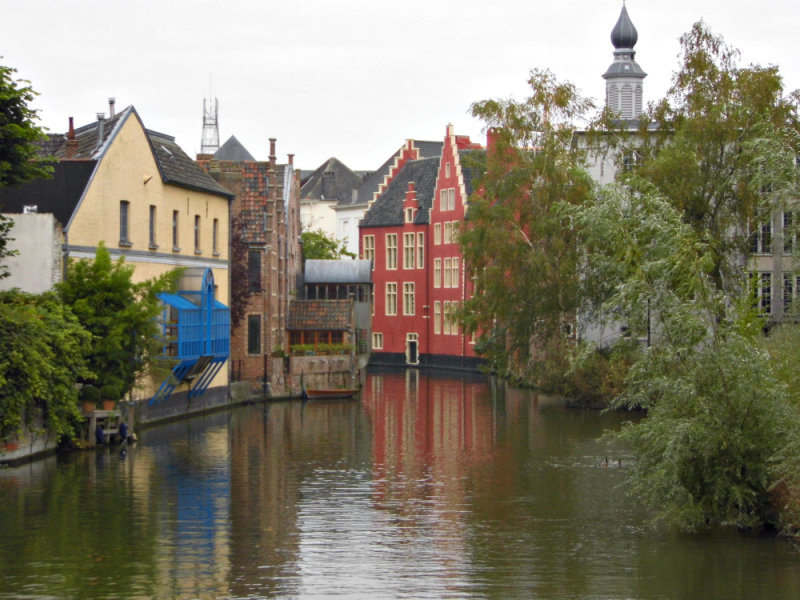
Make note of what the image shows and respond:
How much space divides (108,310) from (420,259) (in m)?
48.0

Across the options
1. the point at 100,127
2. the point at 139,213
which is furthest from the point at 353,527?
the point at 100,127

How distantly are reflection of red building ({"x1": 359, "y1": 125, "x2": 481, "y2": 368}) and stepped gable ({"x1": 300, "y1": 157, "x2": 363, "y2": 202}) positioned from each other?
1151 inches

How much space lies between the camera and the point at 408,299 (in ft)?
267

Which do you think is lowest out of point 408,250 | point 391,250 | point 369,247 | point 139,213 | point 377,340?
point 377,340

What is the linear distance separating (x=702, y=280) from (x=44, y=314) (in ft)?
50.4

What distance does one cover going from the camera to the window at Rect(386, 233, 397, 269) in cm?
8269

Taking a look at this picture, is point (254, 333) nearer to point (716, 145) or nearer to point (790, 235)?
point (716, 145)

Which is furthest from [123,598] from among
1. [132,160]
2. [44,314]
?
[132,160]

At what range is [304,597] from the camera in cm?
1741

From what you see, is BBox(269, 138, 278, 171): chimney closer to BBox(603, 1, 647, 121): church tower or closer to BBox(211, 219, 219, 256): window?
BBox(211, 219, 219, 256): window

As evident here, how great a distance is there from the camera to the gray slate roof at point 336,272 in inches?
2803

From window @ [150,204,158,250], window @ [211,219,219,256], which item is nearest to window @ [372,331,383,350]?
window @ [211,219,219,256]

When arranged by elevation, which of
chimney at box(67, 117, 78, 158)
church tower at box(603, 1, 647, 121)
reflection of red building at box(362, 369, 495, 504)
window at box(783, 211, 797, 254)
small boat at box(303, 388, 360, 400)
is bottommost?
reflection of red building at box(362, 369, 495, 504)

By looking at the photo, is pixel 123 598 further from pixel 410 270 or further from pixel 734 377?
pixel 410 270
